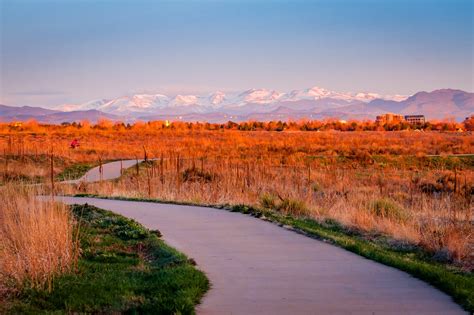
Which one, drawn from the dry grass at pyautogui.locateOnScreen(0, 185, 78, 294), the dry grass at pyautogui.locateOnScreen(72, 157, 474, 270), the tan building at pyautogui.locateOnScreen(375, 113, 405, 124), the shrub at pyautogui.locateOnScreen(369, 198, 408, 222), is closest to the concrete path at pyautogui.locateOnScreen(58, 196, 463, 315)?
the dry grass at pyautogui.locateOnScreen(72, 157, 474, 270)

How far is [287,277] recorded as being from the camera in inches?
424

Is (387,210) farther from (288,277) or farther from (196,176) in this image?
(196,176)

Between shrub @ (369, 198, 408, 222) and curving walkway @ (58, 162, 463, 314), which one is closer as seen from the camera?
curving walkway @ (58, 162, 463, 314)

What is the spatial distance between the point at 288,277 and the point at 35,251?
13.2 ft

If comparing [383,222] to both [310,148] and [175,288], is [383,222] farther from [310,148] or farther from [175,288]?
[310,148]

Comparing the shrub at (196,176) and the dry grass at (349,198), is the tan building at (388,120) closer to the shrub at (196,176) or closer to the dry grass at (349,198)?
the dry grass at (349,198)

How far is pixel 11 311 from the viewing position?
8.74 meters

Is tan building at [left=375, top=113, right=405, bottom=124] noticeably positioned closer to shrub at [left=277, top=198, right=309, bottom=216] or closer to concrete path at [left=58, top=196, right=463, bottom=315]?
shrub at [left=277, top=198, right=309, bottom=216]

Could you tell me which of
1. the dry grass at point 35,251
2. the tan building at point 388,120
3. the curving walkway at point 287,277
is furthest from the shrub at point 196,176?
the tan building at point 388,120

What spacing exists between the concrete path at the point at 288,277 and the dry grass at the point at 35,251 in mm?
2387

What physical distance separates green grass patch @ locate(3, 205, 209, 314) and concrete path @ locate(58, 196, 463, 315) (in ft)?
1.25

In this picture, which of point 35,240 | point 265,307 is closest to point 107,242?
point 35,240

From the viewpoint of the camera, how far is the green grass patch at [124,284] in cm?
891

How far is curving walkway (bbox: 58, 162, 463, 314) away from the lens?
8945mm
